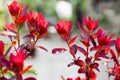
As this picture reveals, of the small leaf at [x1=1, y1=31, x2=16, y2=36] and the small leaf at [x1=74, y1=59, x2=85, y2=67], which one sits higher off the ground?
the small leaf at [x1=1, y1=31, x2=16, y2=36]

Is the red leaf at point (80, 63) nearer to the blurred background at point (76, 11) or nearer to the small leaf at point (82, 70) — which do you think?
the small leaf at point (82, 70)

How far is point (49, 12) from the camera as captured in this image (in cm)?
1694

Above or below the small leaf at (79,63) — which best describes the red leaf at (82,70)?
below

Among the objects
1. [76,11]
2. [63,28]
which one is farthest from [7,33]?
[76,11]

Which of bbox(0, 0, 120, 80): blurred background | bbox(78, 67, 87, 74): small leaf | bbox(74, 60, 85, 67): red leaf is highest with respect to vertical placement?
bbox(0, 0, 120, 80): blurred background

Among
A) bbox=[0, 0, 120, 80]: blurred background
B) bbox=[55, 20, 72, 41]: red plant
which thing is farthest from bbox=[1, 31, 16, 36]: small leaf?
bbox=[0, 0, 120, 80]: blurred background

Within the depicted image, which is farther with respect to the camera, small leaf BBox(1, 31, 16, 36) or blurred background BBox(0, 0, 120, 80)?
blurred background BBox(0, 0, 120, 80)

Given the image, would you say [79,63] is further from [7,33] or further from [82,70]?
[7,33]

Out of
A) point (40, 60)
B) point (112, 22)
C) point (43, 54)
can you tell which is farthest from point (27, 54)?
point (112, 22)

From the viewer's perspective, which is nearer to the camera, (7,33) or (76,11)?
(7,33)

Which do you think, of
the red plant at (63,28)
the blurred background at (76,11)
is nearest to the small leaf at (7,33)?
the red plant at (63,28)

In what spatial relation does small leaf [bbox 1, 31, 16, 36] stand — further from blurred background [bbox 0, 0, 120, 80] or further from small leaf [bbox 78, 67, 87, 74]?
blurred background [bbox 0, 0, 120, 80]

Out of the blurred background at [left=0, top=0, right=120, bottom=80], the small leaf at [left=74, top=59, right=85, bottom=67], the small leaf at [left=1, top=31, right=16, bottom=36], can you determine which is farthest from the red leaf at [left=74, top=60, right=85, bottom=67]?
the blurred background at [left=0, top=0, right=120, bottom=80]

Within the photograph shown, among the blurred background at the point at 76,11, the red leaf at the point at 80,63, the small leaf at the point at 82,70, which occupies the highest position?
the blurred background at the point at 76,11
